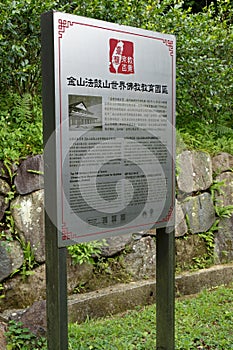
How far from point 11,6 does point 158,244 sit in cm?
273

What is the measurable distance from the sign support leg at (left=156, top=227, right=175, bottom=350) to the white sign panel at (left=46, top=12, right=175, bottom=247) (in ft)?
0.46

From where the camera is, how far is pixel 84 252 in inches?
196

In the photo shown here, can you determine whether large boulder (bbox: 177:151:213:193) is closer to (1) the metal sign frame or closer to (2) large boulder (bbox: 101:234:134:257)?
(2) large boulder (bbox: 101:234:134:257)

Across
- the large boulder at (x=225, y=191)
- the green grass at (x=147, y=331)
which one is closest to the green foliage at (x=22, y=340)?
the green grass at (x=147, y=331)

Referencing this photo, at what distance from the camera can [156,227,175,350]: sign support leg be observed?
3.78 m

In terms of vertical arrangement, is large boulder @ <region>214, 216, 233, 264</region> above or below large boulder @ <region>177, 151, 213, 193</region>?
below

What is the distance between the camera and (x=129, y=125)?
3439 mm

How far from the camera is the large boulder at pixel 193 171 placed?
6062mm

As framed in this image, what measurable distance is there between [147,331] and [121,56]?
8.17 feet

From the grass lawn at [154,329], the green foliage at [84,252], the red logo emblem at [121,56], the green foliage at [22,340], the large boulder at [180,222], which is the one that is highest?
the red logo emblem at [121,56]

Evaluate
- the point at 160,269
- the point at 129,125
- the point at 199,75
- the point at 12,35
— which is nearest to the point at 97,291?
the point at 160,269

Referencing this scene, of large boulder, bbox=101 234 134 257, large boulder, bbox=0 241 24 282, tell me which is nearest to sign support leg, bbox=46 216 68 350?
large boulder, bbox=0 241 24 282

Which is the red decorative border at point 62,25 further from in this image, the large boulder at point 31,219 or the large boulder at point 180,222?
the large boulder at point 180,222

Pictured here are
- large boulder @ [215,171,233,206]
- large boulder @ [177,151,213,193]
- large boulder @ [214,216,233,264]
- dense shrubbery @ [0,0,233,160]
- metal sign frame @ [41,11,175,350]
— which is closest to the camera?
metal sign frame @ [41,11,175,350]
